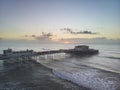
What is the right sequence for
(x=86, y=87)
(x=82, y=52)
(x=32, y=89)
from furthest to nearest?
(x=82, y=52), (x=86, y=87), (x=32, y=89)

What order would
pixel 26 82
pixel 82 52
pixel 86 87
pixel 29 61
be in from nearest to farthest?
pixel 86 87 < pixel 26 82 < pixel 29 61 < pixel 82 52

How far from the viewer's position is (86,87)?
71.9 feet

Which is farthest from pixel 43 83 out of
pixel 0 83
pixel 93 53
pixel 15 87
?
pixel 93 53

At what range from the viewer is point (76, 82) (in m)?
24.4

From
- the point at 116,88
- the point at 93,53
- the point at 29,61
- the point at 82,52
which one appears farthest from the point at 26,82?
the point at 93,53

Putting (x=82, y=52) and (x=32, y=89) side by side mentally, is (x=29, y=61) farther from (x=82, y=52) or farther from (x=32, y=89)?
(x=82, y=52)

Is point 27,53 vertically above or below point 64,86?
above

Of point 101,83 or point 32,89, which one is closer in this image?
point 32,89

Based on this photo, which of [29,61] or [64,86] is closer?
[64,86]

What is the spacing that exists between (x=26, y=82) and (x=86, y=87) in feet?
28.6

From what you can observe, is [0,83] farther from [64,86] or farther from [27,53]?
[27,53]

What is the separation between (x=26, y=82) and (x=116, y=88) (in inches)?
503

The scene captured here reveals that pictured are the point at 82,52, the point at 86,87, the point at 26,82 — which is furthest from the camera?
the point at 82,52

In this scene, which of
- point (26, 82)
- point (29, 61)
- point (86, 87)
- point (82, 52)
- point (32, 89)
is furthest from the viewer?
point (82, 52)
